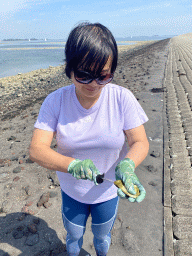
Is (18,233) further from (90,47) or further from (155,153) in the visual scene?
(155,153)

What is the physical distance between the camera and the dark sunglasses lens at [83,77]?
54.6 inches

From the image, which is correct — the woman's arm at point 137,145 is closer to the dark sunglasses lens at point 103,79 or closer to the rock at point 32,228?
the dark sunglasses lens at point 103,79

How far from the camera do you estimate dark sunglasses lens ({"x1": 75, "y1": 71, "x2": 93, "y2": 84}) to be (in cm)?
139

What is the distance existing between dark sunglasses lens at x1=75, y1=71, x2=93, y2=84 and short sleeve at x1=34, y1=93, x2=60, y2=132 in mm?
272

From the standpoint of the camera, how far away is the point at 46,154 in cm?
155

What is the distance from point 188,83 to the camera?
10555 mm

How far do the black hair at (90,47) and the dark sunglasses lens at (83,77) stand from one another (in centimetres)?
3

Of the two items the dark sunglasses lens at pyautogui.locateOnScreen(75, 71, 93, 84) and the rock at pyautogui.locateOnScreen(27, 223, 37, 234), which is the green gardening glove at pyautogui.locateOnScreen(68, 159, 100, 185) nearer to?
the dark sunglasses lens at pyautogui.locateOnScreen(75, 71, 93, 84)

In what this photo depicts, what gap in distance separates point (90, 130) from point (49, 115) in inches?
13.3

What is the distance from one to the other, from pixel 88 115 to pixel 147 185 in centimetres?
268

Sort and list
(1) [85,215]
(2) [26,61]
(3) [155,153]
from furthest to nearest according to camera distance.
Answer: (2) [26,61], (3) [155,153], (1) [85,215]

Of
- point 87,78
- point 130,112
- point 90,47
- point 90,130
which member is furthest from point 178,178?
point 90,47

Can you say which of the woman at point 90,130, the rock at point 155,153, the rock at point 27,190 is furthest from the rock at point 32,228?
the rock at point 155,153

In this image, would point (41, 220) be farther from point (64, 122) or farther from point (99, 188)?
point (64, 122)
